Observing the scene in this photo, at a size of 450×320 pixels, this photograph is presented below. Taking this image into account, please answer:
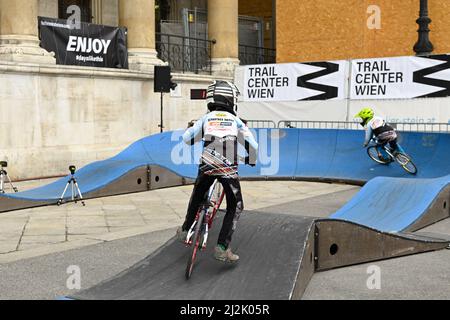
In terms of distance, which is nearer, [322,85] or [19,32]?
[19,32]

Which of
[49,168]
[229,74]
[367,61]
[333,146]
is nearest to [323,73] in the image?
[367,61]

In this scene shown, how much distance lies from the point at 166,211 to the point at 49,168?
704 cm

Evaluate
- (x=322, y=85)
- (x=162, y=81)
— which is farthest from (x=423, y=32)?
(x=162, y=81)

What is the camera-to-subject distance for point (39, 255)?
812cm

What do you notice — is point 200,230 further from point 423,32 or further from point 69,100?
point 423,32

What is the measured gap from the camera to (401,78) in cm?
1773

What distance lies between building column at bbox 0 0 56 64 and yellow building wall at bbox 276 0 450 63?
14.0 metres

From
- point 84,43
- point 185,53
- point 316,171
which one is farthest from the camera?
point 185,53

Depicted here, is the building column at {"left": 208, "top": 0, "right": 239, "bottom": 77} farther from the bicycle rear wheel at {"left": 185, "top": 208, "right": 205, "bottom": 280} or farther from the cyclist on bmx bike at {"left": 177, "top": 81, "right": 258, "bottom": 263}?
the bicycle rear wheel at {"left": 185, "top": 208, "right": 205, "bottom": 280}

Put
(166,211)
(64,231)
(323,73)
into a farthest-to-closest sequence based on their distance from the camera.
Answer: (323,73) → (166,211) → (64,231)

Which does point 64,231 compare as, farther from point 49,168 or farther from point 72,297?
point 49,168

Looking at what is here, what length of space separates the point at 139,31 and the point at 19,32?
4.70m

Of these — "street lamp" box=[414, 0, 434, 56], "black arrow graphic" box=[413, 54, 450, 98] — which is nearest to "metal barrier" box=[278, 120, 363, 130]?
"black arrow graphic" box=[413, 54, 450, 98]

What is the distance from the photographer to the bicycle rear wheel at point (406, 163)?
48.7ft
